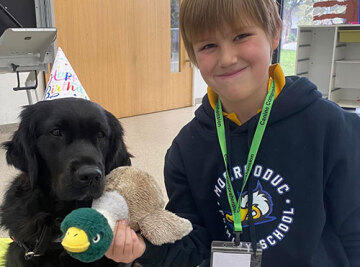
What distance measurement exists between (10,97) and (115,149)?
2811 millimetres

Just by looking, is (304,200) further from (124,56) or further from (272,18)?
(124,56)

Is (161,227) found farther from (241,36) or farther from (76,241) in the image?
(241,36)

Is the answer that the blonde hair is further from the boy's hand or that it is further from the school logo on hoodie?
the boy's hand

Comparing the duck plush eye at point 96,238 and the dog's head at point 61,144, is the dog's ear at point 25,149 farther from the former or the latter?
the duck plush eye at point 96,238

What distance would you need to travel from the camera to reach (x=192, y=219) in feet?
3.59

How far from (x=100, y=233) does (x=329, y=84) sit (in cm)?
400

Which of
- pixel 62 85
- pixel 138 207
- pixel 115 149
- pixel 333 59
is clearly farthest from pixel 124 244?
pixel 333 59

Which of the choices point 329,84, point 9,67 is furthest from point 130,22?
point 329,84

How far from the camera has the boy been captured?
2.96ft

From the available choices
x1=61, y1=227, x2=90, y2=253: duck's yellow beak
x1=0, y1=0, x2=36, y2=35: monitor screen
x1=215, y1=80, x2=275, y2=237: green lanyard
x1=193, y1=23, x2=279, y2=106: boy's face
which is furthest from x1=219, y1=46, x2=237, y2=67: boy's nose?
x1=0, y1=0, x2=36, y2=35: monitor screen

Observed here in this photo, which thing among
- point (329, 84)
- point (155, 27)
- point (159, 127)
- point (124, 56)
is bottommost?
point (159, 127)

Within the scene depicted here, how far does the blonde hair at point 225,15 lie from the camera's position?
865 millimetres

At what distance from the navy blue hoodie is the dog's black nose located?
0.22m

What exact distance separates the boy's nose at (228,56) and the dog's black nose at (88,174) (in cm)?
41
